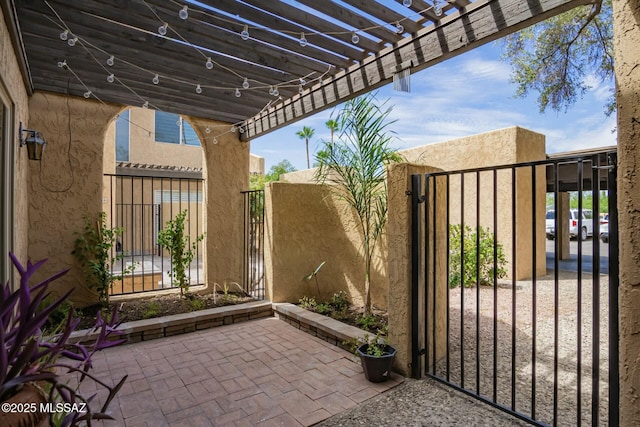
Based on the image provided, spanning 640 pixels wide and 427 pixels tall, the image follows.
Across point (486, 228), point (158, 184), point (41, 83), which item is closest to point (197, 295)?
point (41, 83)

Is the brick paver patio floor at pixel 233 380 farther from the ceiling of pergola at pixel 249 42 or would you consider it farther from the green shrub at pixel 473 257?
the green shrub at pixel 473 257

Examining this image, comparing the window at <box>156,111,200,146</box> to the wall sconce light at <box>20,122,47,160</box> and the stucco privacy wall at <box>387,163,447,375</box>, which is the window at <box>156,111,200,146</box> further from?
the stucco privacy wall at <box>387,163,447,375</box>

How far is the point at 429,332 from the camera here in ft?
11.6

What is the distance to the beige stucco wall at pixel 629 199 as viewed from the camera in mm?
1245

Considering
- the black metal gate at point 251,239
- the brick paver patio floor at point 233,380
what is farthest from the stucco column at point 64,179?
the black metal gate at point 251,239

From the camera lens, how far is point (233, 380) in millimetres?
3332

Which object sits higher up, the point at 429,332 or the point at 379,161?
the point at 379,161

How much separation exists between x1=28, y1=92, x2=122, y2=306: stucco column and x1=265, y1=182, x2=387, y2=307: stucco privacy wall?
258 cm

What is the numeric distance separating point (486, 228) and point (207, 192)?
20.6 feet

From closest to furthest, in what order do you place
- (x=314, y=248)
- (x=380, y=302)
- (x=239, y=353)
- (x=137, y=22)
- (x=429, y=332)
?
1. (x=137, y=22)
2. (x=429, y=332)
3. (x=239, y=353)
4. (x=380, y=302)
5. (x=314, y=248)

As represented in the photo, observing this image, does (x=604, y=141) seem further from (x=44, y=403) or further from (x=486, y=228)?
(x=44, y=403)

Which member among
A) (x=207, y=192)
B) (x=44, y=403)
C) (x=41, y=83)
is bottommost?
(x=44, y=403)

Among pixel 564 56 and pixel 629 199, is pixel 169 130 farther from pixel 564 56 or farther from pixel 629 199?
pixel 629 199

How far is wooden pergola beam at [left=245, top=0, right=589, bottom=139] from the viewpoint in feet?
8.63
